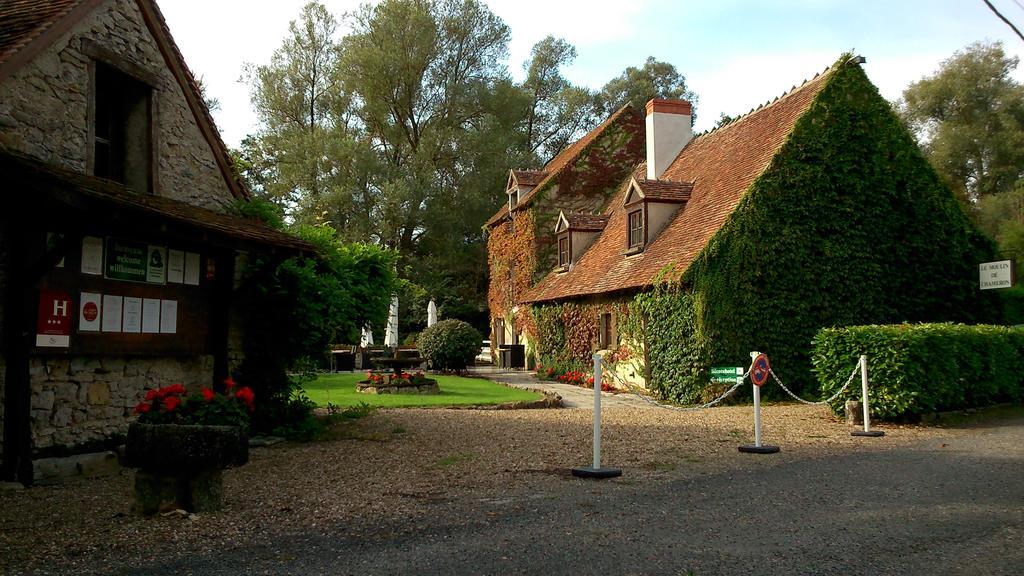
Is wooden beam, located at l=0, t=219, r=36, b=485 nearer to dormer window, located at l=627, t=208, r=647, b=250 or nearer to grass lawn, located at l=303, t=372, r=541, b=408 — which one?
grass lawn, located at l=303, t=372, r=541, b=408

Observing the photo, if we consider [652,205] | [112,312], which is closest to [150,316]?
[112,312]

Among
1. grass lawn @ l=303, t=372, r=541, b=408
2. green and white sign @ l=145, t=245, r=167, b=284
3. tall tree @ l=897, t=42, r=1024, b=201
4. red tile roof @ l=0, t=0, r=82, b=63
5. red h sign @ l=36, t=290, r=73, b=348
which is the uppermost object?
tall tree @ l=897, t=42, r=1024, b=201

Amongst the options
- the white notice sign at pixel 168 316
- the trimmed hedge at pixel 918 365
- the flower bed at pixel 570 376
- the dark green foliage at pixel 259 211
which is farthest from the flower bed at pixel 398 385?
the trimmed hedge at pixel 918 365

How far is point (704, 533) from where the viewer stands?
560cm

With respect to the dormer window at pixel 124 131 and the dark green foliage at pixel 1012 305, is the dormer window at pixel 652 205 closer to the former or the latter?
the dark green foliage at pixel 1012 305

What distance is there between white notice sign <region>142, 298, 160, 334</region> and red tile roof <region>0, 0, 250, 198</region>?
2.76 m

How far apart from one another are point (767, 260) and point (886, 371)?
4413 mm

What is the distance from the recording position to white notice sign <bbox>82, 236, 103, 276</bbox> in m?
8.19

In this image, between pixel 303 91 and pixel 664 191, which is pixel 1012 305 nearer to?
pixel 664 191

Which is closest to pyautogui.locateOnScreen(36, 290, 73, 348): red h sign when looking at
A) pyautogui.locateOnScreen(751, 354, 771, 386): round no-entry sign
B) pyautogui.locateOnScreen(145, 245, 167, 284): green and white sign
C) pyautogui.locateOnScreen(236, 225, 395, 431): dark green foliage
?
pyautogui.locateOnScreen(145, 245, 167, 284): green and white sign

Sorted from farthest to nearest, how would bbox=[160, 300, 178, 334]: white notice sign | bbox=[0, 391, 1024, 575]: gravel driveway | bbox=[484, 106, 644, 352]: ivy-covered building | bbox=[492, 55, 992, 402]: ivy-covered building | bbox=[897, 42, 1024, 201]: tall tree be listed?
bbox=[897, 42, 1024, 201]: tall tree < bbox=[484, 106, 644, 352]: ivy-covered building < bbox=[492, 55, 992, 402]: ivy-covered building < bbox=[160, 300, 178, 334]: white notice sign < bbox=[0, 391, 1024, 575]: gravel driveway

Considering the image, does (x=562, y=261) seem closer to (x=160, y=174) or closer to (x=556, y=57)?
(x=160, y=174)

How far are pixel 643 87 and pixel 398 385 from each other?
3574 cm

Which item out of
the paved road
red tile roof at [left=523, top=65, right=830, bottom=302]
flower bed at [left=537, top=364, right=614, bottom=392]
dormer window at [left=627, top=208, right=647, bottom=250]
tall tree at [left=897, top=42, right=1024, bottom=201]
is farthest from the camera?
tall tree at [left=897, top=42, right=1024, bottom=201]
